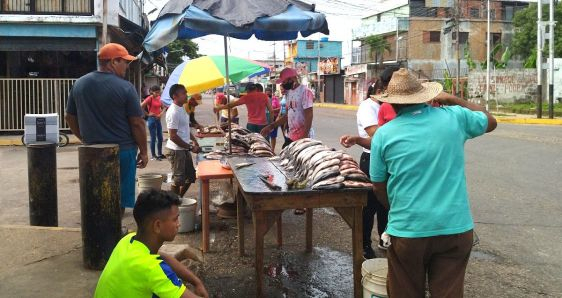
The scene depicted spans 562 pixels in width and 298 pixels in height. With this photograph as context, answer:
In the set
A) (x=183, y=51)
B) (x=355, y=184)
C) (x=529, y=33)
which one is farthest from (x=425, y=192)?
(x=183, y=51)

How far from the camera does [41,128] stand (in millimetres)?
14477

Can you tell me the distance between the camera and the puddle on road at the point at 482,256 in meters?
5.48

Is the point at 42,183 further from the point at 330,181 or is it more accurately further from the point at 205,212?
the point at 330,181

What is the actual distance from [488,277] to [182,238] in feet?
10.9

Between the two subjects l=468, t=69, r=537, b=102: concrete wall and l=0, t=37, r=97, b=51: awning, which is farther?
Result: l=468, t=69, r=537, b=102: concrete wall

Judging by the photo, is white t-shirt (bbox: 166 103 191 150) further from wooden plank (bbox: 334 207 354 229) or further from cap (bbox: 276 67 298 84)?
wooden plank (bbox: 334 207 354 229)

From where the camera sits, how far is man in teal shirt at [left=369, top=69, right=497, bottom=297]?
9.57ft

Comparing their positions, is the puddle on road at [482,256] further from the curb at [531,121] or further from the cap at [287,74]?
the curb at [531,121]

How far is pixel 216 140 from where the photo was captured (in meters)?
9.39

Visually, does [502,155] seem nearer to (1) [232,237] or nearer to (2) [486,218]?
(2) [486,218]

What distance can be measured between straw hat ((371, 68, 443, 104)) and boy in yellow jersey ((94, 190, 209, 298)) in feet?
4.46

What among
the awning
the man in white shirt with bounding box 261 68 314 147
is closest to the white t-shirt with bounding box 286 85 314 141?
the man in white shirt with bounding box 261 68 314 147

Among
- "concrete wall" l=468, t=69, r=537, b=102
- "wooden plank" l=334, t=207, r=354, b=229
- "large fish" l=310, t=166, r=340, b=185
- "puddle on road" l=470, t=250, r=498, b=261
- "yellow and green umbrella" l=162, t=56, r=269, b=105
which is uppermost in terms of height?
"concrete wall" l=468, t=69, r=537, b=102

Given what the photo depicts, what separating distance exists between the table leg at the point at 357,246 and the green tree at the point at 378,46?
51394 mm
